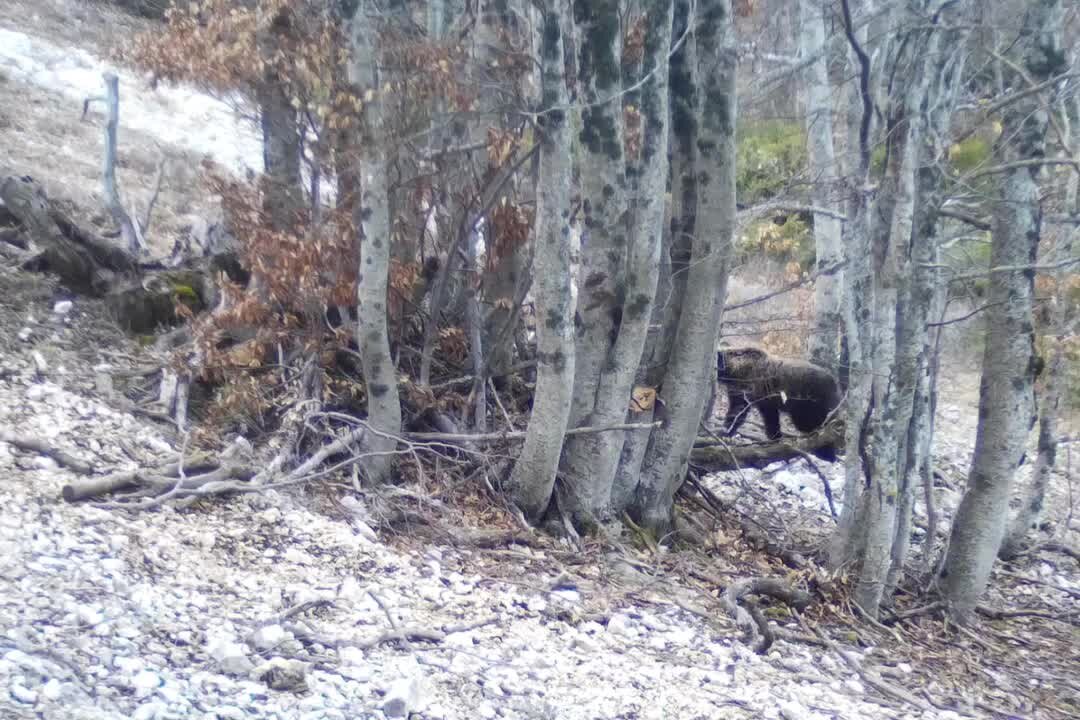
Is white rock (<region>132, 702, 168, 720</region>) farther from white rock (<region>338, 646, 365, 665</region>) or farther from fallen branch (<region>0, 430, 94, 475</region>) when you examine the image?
fallen branch (<region>0, 430, 94, 475</region>)

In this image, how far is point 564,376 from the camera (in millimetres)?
7035

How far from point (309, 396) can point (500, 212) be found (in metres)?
2.09

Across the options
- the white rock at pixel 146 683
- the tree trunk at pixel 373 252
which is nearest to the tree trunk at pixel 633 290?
the tree trunk at pixel 373 252

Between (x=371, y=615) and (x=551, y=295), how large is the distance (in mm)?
2520

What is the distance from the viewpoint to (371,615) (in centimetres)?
539

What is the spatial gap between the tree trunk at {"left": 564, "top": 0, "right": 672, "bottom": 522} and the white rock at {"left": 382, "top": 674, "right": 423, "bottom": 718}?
3.28 metres

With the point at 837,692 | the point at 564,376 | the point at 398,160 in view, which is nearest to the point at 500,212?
the point at 398,160

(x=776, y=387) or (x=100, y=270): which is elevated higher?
(x=100, y=270)

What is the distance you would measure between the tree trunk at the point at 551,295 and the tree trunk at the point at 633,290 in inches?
16.2

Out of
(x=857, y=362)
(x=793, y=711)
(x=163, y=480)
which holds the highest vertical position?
(x=857, y=362)

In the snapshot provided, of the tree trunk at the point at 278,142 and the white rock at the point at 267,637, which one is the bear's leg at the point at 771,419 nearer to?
the tree trunk at the point at 278,142

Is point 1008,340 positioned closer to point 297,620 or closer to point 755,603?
point 755,603

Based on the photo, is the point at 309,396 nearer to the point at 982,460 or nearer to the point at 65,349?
the point at 65,349

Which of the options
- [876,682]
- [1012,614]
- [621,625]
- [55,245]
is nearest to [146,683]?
[621,625]
